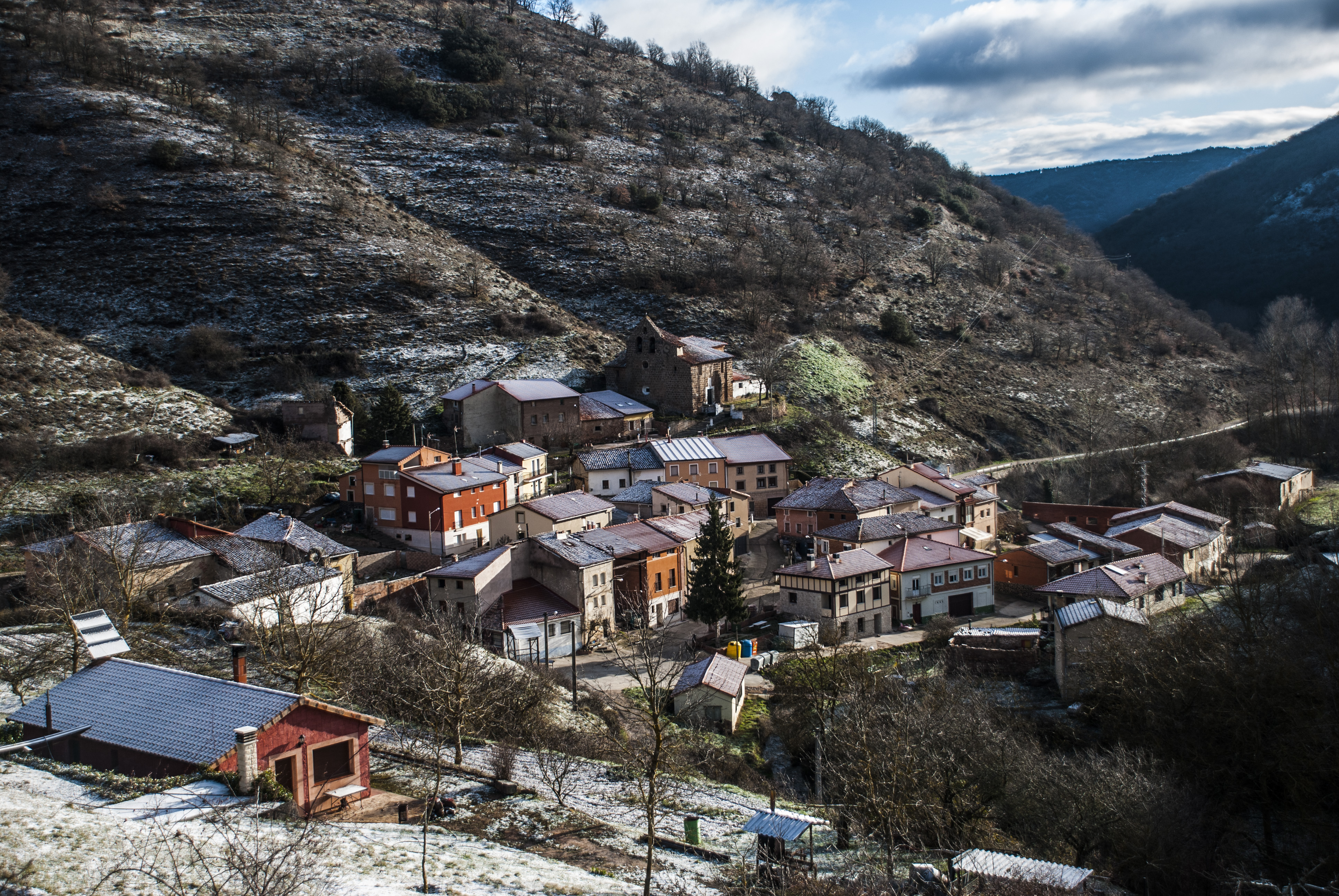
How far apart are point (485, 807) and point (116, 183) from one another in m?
A: 66.6

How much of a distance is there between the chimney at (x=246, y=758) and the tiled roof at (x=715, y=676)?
15867 millimetres

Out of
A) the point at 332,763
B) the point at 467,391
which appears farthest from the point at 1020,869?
the point at 467,391

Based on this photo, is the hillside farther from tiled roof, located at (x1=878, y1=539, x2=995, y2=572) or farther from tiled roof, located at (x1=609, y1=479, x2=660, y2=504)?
tiled roof, located at (x1=878, y1=539, x2=995, y2=572)

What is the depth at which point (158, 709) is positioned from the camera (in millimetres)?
14391

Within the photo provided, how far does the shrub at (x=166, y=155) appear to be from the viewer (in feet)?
220

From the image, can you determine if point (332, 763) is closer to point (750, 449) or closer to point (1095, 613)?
point (1095, 613)

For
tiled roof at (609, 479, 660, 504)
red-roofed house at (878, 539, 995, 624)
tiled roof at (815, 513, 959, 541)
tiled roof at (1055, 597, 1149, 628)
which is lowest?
red-roofed house at (878, 539, 995, 624)

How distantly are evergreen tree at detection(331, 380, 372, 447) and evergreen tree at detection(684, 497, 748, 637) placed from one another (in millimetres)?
22661

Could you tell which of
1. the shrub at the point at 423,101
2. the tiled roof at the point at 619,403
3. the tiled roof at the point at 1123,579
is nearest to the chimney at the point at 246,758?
the tiled roof at the point at 1123,579

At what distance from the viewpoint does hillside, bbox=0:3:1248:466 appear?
58844mm

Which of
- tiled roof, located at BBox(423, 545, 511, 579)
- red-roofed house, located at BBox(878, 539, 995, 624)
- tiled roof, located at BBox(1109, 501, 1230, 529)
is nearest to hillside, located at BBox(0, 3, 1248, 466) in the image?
tiled roof, located at BBox(1109, 501, 1230, 529)

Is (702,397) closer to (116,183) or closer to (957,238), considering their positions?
(116,183)

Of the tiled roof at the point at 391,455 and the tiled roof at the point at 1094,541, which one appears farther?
the tiled roof at the point at 1094,541

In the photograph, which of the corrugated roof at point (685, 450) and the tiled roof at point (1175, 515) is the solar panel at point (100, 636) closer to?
the corrugated roof at point (685, 450)
